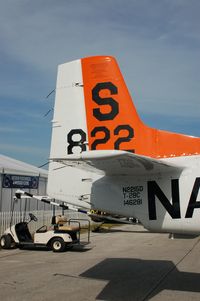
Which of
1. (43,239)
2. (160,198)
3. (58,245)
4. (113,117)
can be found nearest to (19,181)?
(43,239)

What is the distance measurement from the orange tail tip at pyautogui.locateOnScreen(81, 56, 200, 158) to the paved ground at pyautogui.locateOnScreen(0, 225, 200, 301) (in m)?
2.50

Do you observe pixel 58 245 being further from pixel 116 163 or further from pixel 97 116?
pixel 116 163

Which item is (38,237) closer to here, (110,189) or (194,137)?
(110,189)

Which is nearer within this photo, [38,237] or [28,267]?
[28,267]

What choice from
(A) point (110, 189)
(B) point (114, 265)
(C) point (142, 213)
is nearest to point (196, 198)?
(C) point (142, 213)

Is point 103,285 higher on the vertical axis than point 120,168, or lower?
lower

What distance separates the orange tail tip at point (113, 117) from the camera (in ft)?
22.7

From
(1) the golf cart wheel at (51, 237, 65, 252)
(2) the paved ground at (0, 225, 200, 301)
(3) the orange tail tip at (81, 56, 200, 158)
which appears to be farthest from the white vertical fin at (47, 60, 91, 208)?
(1) the golf cart wheel at (51, 237, 65, 252)

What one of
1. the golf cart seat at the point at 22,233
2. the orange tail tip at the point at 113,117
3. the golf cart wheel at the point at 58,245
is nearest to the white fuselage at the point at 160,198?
the orange tail tip at the point at 113,117

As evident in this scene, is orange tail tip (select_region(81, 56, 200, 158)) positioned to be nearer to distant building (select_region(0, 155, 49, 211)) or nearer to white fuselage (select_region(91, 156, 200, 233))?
white fuselage (select_region(91, 156, 200, 233))

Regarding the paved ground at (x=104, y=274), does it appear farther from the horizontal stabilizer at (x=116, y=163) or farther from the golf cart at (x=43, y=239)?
the horizontal stabilizer at (x=116, y=163)

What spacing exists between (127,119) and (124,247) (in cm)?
731

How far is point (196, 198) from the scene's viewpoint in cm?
605

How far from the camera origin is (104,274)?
333 inches
